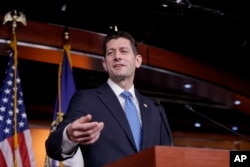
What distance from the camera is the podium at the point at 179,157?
159 centimetres

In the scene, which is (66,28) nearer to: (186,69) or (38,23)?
(38,23)

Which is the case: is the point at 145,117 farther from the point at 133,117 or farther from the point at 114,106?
the point at 114,106

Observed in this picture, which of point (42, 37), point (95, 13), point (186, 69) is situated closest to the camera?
point (42, 37)

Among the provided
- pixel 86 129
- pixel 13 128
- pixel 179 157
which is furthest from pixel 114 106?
pixel 13 128

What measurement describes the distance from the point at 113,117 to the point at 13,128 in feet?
7.25

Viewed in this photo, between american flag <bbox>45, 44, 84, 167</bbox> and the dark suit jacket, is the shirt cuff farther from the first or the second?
american flag <bbox>45, 44, 84, 167</bbox>

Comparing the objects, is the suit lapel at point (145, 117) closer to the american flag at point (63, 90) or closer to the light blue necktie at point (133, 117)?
the light blue necktie at point (133, 117)

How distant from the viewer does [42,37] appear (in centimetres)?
496

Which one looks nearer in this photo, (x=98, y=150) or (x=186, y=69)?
(x=98, y=150)

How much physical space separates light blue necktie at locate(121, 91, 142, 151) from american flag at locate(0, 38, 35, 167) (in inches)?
78.0

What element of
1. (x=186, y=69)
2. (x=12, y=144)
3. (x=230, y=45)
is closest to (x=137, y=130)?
(x=12, y=144)

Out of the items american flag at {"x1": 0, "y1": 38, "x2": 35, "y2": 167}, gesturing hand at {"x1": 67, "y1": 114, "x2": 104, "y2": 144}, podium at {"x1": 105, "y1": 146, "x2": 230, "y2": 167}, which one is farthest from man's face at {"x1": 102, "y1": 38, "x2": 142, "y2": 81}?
american flag at {"x1": 0, "y1": 38, "x2": 35, "y2": 167}

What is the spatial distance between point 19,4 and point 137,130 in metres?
3.22

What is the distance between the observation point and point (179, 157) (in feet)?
5.30
